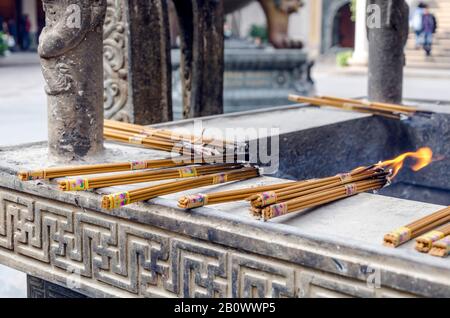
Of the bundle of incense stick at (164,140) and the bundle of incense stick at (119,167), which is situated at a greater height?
the bundle of incense stick at (164,140)

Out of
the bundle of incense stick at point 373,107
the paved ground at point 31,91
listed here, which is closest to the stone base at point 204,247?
the paved ground at point 31,91

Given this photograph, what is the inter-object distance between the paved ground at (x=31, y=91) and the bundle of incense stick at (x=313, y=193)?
1725 mm

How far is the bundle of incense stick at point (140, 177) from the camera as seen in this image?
2.08 m

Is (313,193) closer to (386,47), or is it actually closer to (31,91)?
(386,47)

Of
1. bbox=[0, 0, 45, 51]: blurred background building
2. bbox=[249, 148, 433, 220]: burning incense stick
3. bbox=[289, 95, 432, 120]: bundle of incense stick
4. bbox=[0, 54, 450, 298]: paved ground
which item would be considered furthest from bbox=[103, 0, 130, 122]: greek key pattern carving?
bbox=[0, 0, 45, 51]: blurred background building

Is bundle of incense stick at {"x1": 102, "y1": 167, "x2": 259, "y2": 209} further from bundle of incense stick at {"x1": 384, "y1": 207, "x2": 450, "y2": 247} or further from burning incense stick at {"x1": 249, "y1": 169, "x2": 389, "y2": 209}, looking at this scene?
bundle of incense stick at {"x1": 384, "y1": 207, "x2": 450, "y2": 247}

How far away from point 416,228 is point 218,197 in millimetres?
510

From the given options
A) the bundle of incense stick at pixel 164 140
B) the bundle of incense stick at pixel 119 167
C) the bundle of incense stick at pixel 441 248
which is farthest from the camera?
the bundle of incense stick at pixel 164 140

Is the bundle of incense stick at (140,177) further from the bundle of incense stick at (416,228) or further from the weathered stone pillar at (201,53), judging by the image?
the weathered stone pillar at (201,53)

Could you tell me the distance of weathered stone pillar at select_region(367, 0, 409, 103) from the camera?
4.04m

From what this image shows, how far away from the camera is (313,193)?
203cm

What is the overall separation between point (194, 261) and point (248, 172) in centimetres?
53

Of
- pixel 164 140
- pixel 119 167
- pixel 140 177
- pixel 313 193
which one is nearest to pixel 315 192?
pixel 313 193
